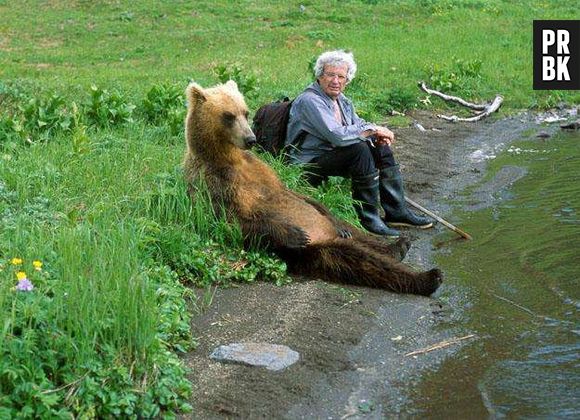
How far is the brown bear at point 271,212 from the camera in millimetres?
6938

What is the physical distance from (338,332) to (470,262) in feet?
7.13

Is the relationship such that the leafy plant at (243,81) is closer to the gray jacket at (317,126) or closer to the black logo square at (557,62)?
the gray jacket at (317,126)

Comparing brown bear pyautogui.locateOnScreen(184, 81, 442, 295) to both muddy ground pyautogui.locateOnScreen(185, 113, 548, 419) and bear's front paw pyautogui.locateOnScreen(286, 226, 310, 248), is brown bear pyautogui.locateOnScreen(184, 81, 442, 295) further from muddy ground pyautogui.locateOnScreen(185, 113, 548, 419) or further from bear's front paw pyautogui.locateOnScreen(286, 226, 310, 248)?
muddy ground pyautogui.locateOnScreen(185, 113, 548, 419)

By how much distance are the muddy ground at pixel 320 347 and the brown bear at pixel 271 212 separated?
15cm

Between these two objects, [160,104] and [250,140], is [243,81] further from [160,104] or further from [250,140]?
[250,140]

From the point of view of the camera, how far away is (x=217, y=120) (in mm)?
7215

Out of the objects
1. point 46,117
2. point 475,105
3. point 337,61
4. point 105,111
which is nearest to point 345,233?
point 337,61

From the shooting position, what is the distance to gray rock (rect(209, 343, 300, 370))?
5.35 meters

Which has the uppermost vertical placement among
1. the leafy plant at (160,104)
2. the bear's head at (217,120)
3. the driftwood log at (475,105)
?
the bear's head at (217,120)

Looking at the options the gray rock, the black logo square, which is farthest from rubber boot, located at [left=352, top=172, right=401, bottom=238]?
the black logo square

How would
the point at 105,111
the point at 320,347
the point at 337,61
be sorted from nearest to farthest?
the point at 320,347 → the point at 337,61 → the point at 105,111

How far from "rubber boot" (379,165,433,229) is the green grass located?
0.44 meters

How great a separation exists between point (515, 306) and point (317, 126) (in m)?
2.51

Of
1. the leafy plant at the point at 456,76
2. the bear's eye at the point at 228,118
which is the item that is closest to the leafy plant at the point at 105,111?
the bear's eye at the point at 228,118
